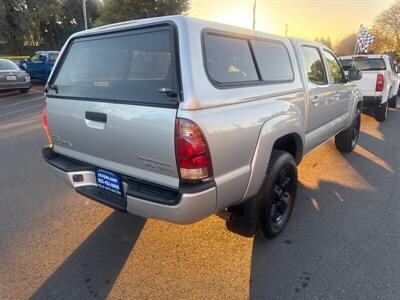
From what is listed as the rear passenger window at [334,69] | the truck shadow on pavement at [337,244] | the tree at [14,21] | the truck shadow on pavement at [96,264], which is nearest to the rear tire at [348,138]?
the truck shadow on pavement at [337,244]

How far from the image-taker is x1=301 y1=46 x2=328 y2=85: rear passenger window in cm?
378

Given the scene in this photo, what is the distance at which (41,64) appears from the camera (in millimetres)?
15961

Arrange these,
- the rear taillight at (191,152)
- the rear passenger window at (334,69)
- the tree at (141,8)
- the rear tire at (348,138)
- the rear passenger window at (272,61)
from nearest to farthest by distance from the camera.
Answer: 1. the rear taillight at (191,152)
2. the rear passenger window at (272,61)
3. the rear passenger window at (334,69)
4. the rear tire at (348,138)
5. the tree at (141,8)

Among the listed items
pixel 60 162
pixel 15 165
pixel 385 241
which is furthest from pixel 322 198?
pixel 15 165

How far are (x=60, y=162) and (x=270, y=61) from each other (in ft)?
7.28

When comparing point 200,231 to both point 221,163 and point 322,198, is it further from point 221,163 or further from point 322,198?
point 322,198

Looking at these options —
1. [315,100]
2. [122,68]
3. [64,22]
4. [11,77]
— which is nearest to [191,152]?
[122,68]

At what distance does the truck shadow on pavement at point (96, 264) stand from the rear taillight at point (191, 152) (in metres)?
1.14

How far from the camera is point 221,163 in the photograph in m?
2.27

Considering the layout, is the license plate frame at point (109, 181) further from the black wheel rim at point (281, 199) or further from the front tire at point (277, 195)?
the black wheel rim at point (281, 199)

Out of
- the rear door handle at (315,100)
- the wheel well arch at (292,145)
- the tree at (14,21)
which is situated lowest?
the wheel well arch at (292,145)

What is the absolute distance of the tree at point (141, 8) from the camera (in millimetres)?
26016

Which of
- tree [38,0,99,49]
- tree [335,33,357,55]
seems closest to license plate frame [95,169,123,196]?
tree [38,0,99,49]

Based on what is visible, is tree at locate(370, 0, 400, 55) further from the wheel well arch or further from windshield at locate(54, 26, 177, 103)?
windshield at locate(54, 26, 177, 103)
